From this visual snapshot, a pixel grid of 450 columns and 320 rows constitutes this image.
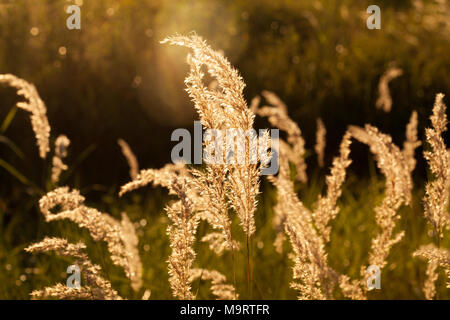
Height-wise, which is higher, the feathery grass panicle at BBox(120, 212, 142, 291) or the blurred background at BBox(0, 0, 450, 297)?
the blurred background at BBox(0, 0, 450, 297)

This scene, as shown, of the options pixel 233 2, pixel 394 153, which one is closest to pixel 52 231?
pixel 394 153

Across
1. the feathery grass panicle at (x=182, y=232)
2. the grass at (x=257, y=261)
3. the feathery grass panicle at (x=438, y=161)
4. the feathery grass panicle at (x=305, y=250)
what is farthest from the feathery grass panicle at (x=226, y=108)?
the grass at (x=257, y=261)

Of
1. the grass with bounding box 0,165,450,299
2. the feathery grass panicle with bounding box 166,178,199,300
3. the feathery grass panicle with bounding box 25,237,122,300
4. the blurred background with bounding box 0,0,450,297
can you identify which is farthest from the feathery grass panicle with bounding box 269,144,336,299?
the blurred background with bounding box 0,0,450,297

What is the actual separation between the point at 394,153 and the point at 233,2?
5.78 metres

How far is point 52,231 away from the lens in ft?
9.14

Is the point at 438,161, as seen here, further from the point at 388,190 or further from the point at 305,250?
the point at 305,250

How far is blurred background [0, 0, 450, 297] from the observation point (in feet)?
15.4

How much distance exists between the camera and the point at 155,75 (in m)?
5.45

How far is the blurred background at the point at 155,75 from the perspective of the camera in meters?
4.69

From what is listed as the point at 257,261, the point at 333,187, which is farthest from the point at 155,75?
the point at 333,187

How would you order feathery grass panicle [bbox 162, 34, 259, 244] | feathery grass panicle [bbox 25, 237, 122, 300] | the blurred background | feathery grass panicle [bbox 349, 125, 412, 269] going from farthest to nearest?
the blurred background → feathery grass panicle [bbox 349, 125, 412, 269] → feathery grass panicle [bbox 25, 237, 122, 300] → feathery grass panicle [bbox 162, 34, 259, 244]

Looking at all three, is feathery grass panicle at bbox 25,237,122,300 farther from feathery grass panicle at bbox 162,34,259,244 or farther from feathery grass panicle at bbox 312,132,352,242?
feathery grass panicle at bbox 312,132,352,242

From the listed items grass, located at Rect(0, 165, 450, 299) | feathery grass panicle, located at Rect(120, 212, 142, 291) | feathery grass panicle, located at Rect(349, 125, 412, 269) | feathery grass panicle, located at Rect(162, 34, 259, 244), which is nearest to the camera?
feathery grass panicle, located at Rect(162, 34, 259, 244)
